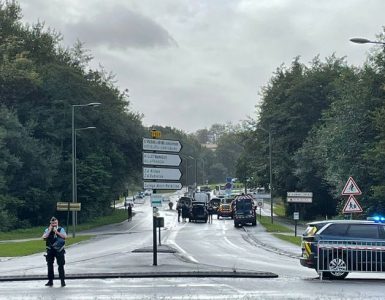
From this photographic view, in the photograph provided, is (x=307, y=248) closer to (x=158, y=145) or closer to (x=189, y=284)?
(x=189, y=284)

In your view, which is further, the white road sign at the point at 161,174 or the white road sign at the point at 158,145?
the white road sign at the point at 158,145

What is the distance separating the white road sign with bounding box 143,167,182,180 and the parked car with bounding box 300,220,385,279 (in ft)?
16.1

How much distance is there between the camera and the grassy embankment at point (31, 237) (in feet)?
123

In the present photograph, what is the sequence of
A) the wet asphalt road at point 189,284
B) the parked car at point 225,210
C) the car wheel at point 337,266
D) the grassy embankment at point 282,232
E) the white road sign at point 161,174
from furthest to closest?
the parked car at point 225,210 → the grassy embankment at point 282,232 → the white road sign at point 161,174 → the car wheel at point 337,266 → the wet asphalt road at point 189,284

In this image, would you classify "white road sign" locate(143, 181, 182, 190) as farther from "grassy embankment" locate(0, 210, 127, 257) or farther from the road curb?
"grassy embankment" locate(0, 210, 127, 257)

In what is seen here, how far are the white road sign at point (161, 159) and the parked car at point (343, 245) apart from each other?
5148mm

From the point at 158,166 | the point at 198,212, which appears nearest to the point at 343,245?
the point at 158,166

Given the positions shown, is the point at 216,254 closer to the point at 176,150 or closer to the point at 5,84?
the point at 176,150

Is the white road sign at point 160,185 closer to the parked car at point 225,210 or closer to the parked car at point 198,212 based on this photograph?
the parked car at point 198,212

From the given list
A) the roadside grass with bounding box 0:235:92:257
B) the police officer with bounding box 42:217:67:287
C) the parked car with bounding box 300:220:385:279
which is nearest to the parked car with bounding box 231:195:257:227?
the roadside grass with bounding box 0:235:92:257

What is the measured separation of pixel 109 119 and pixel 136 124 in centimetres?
797

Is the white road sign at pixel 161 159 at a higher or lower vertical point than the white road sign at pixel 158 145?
lower

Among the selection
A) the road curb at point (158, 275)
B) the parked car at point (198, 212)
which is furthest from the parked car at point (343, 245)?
the parked car at point (198, 212)

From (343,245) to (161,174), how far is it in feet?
21.1
